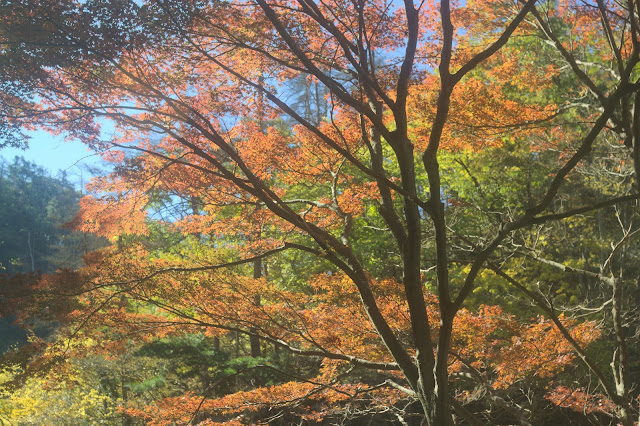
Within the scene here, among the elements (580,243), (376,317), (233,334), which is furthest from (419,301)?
(233,334)

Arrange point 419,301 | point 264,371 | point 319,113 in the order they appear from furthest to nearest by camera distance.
→ point 319,113
point 264,371
point 419,301

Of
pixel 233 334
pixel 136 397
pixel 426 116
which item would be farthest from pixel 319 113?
pixel 426 116

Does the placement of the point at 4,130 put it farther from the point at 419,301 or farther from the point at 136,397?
the point at 136,397

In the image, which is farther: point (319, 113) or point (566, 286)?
point (319, 113)

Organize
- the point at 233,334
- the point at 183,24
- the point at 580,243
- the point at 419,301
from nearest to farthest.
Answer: the point at 419,301 < the point at 183,24 < the point at 580,243 < the point at 233,334

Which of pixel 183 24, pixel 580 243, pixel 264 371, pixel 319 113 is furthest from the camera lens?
pixel 319 113

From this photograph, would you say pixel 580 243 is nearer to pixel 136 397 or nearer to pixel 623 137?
pixel 623 137

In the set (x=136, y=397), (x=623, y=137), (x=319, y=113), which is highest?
(x=319, y=113)

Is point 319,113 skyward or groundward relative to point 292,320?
skyward

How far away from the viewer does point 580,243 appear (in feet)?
35.7

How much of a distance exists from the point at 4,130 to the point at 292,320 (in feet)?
11.1

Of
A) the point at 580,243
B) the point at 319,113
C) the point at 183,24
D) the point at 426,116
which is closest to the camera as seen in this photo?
the point at 183,24

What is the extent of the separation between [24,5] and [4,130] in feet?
3.36

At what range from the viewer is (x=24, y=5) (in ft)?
11.2
